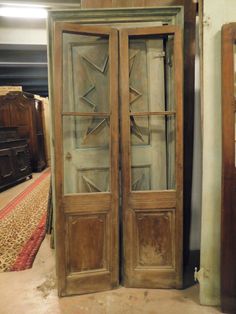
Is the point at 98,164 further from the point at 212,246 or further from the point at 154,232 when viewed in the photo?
the point at 212,246

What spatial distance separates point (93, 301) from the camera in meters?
1.95

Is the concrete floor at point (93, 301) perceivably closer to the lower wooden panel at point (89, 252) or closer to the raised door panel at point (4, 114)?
the lower wooden panel at point (89, 252)

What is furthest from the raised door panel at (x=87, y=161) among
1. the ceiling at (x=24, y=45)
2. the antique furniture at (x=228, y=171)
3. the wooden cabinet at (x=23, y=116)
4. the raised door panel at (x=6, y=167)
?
the wooden cabinet at (x=23, y=116)

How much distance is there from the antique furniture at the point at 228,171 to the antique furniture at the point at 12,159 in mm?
4649

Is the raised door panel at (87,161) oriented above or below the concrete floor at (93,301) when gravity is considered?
above

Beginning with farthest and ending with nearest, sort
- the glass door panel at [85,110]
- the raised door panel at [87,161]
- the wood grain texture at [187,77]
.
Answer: the wood grain texture at [187,77], the glass door panel at [85,110], the raised door panel at [87,161]

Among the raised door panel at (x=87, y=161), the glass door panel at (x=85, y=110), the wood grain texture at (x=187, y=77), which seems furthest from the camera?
the wood grain texture at (x=187, y=77)

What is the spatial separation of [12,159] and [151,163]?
4.40m

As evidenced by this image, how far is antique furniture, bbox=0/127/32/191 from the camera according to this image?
5.45 m

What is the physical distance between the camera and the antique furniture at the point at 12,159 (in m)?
5.45

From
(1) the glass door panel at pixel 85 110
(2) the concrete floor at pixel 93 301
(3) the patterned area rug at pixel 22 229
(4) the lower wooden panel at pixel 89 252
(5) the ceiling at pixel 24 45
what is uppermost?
(5) the ceiling at pixel 24 45
